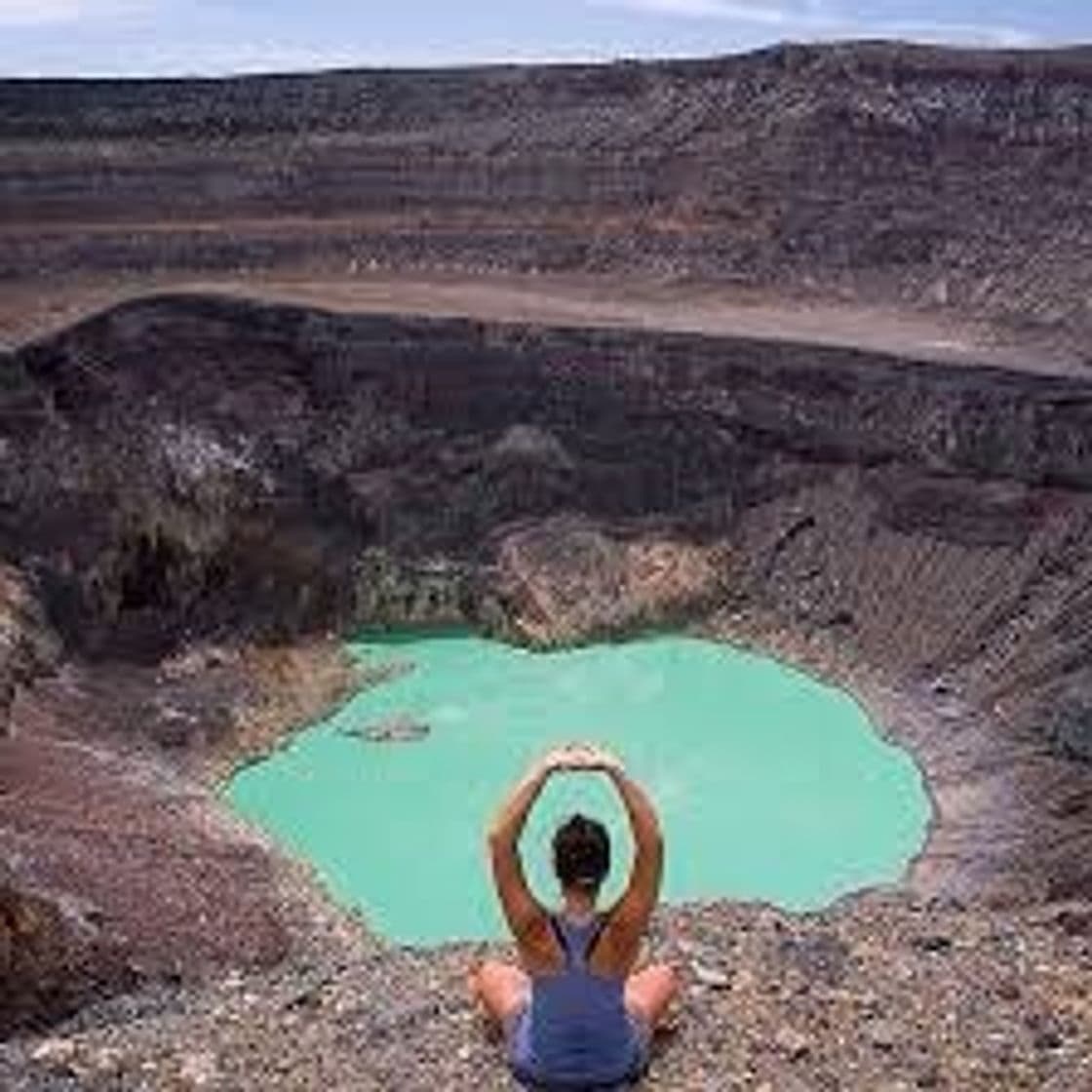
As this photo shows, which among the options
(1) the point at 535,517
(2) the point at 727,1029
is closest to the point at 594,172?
(1) the point at 535,517

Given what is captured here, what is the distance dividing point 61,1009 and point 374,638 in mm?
19188

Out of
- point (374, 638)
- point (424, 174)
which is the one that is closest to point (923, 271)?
point (424, 174)

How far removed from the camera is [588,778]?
33375 millimetres

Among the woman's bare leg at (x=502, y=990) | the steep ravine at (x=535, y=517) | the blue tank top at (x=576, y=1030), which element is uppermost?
the blue tank top at (x=576, y=1030)

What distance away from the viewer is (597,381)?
147ft

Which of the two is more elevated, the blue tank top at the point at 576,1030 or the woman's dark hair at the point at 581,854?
the woman's dark hair at the point at 581,854

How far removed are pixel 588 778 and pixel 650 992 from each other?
853 inches

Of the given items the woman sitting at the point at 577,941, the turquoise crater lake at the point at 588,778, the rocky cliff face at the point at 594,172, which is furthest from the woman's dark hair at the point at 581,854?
the rocky cliff face at the point at 594,172

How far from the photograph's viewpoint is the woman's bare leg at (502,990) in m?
11.5

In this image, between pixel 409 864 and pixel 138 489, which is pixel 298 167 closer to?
pixel 138 489

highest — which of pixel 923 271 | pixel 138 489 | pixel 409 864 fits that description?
pixel 923 271

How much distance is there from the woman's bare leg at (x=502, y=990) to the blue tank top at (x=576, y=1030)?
1.00m

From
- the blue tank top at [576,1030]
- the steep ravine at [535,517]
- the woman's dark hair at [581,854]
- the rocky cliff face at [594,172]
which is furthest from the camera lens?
the rocky cliff face at [594,172]

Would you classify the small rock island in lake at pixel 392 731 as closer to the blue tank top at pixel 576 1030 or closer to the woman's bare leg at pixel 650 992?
the woman's bare leg at pixel 650 992
